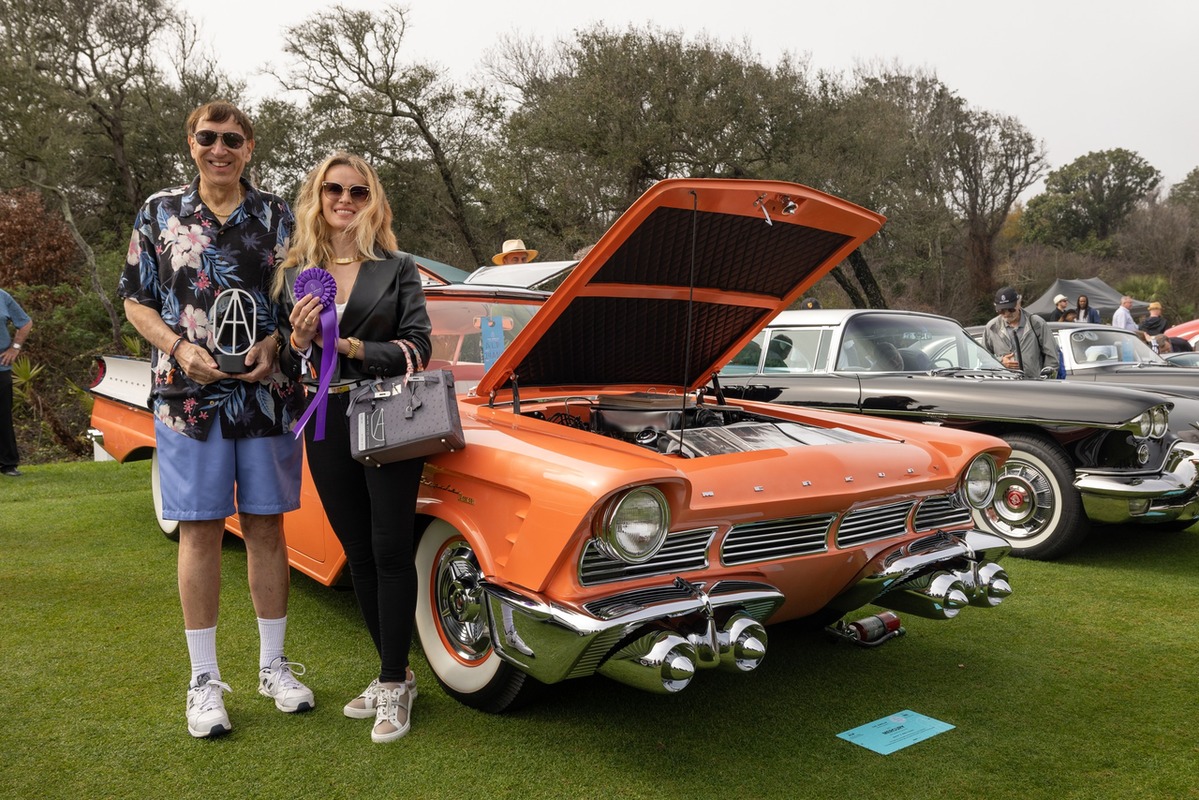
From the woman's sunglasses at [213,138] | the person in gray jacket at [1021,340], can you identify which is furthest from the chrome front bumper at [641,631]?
the person in gray jacket at [1021,340]

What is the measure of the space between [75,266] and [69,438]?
915cm

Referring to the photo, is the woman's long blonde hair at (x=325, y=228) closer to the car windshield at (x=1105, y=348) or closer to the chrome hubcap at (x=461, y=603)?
the chrome hubcap at (x=461, y=603)

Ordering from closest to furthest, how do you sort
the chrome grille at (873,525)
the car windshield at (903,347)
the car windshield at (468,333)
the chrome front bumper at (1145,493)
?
1. the chrome grille at (873,525)
2. the car windshield at (468,333)
3. the chrome front bumper at (1145,493)
4. the car windshield at (903,347)

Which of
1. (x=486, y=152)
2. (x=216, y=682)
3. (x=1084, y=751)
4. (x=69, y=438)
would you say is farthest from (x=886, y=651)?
(x=486, y=152)

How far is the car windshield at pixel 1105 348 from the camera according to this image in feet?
25.7

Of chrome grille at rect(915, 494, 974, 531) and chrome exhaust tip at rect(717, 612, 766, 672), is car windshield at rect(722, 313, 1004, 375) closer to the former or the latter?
chrome grille at rect(915, 494, 974, 531)

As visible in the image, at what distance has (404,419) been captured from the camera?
249cm

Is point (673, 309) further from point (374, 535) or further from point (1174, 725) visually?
point (1174, 725)

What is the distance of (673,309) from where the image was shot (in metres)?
3.46

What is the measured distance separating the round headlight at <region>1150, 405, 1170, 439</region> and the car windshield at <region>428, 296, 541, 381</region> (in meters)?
3.71

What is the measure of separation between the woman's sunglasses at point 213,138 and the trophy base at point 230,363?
661 millimetres

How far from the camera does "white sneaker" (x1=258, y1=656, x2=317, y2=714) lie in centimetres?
287

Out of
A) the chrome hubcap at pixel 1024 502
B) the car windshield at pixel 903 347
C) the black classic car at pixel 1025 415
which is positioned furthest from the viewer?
the car windshield at pixel 903 347

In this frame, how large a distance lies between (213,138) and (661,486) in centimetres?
176
